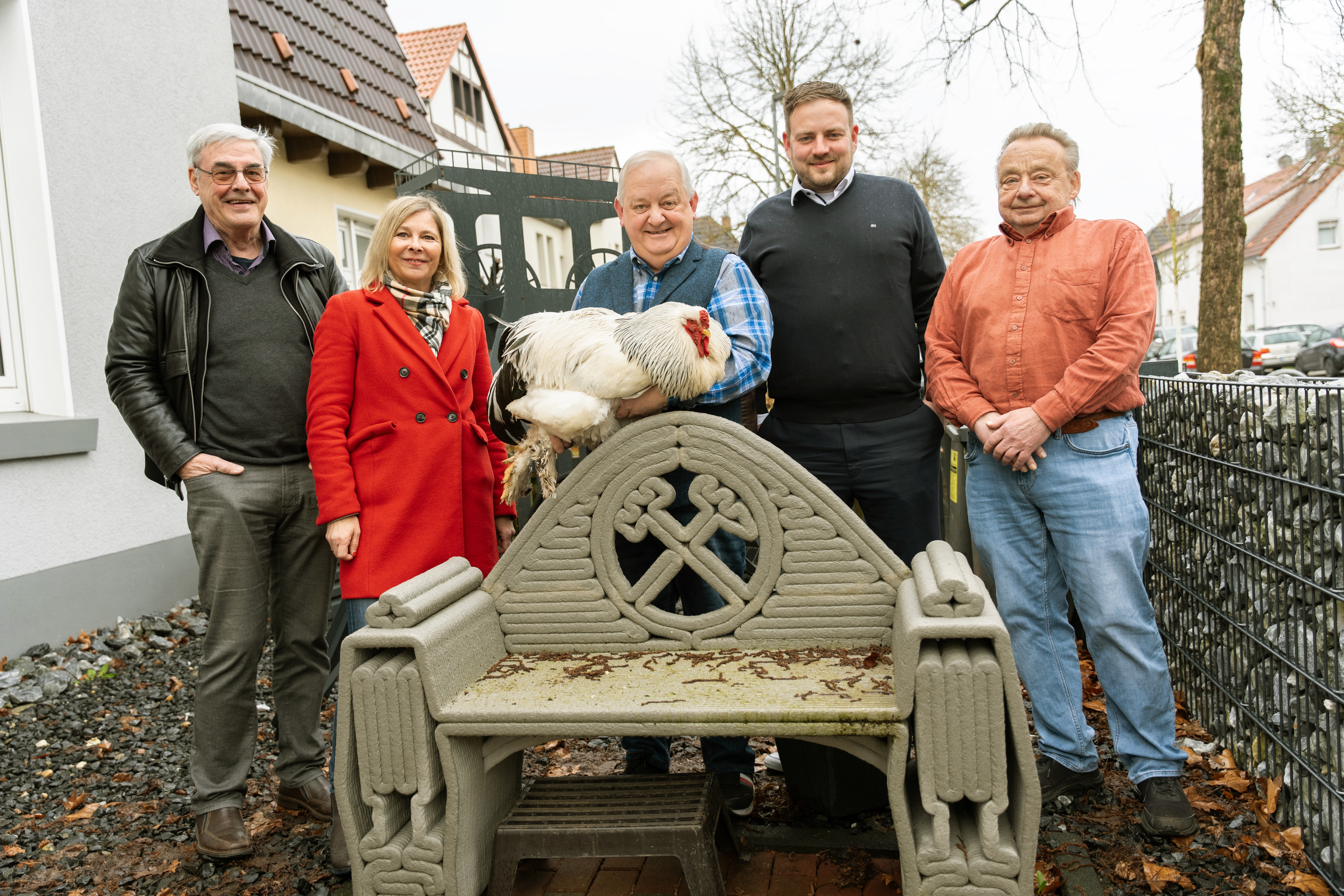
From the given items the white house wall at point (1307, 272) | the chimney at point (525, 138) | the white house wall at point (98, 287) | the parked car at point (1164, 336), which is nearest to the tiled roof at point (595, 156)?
the chimney at point (525, 138)

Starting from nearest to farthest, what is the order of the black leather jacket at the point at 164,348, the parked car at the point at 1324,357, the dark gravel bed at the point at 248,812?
the dark gravel bed at the point at 248,812, the black leather jacket at the point at 164,348, the parked car at the point at 1324,357

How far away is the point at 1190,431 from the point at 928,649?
1.87 meters

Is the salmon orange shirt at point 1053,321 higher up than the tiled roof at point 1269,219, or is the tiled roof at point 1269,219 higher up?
the tiled roof at point 1269,219

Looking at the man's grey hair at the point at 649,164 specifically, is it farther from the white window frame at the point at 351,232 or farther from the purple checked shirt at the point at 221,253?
the white window frame at the point at 351,232

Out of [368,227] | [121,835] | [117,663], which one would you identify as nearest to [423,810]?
[121,835]

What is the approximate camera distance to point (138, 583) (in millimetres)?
5102

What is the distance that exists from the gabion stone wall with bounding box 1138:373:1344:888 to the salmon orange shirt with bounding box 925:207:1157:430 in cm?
43

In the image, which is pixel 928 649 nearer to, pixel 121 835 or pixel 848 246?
pixel 848 246

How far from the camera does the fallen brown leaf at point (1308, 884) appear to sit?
2264 mm

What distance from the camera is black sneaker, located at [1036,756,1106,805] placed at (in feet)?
9.02

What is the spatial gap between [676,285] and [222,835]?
2153 millimetres

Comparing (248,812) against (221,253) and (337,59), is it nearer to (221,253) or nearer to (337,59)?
(221,253)

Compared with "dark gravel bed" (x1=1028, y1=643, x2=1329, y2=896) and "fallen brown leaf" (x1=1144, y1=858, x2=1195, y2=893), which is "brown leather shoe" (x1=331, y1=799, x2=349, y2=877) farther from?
"fallen brown leaf" (x1=1144, y1=858, x2=1195, y2=893)

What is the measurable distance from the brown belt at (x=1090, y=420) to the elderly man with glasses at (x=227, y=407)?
7.64 feet
